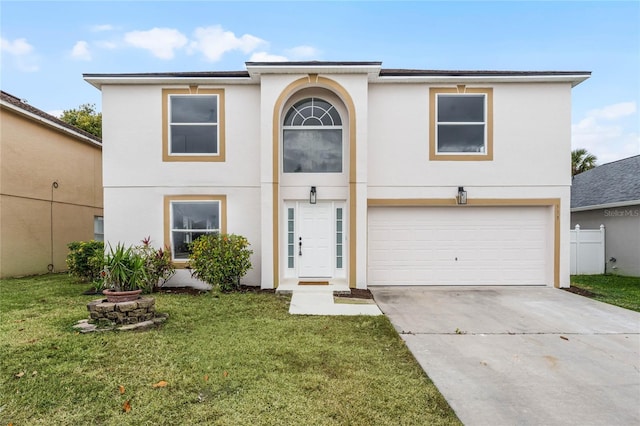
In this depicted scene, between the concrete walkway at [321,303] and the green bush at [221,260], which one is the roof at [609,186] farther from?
the green bush at [221,260]

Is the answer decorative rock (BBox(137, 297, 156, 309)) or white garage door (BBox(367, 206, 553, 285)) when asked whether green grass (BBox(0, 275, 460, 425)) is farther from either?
white garage door (BBox(367, 206, 553, 285))

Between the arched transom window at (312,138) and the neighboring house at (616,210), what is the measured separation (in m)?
10.0

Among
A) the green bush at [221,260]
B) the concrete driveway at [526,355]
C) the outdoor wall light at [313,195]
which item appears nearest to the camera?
the concrete driveway at [526,355]

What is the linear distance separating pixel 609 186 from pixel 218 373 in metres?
16.5

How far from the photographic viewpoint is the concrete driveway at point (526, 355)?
319 centimetres

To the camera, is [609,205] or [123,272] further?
[609,205]

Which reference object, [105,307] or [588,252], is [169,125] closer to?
[105,307]

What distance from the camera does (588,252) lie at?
11312 mm

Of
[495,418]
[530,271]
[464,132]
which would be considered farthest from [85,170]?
[530,271]

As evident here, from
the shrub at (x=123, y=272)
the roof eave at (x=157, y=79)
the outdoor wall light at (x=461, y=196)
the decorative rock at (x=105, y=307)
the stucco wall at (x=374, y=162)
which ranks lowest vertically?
the decorative rock at (x=105, y=307)

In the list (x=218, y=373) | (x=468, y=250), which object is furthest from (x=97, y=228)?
(x=468, y=250)

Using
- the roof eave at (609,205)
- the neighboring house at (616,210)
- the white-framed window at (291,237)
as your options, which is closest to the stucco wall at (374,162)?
the white-framed window at (291,237)

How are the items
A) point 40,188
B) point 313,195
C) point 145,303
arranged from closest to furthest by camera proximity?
1. point 145,303
2. point 313,195
3. point 40,188

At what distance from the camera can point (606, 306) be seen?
7027mm
